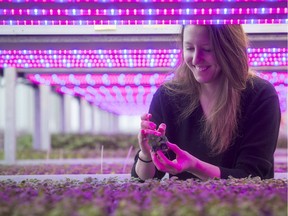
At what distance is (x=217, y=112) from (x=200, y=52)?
1.36ft

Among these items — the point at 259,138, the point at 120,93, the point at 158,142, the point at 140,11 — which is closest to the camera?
the point at 158,142

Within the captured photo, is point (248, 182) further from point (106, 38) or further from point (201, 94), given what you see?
point (106, 38)

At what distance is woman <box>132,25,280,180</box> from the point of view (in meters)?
2.90

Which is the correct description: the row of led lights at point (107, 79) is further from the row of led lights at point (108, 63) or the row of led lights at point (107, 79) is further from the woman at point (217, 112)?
the woman at point (217, 112)

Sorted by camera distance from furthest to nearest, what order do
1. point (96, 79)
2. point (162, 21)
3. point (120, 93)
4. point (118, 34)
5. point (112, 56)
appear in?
point (120, 93), point (96, 79), point (112, 56), point (118, 34), point (162, 21)

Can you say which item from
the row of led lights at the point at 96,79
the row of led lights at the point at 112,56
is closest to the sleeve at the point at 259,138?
the row of led lights at the point at 112,56

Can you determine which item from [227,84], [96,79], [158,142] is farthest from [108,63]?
[158,142]

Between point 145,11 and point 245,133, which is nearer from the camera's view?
point 145,11

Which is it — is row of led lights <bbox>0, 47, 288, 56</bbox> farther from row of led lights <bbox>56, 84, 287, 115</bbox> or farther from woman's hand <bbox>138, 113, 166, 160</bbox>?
row of led lights <bbox>56, 84, 287, 115</bbox>

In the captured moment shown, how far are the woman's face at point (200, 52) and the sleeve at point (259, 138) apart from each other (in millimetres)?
373

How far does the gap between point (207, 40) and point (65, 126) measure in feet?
58.2

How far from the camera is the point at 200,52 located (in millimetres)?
2891

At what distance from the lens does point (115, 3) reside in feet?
8.25

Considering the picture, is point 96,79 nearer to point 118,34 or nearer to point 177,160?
point 118,34
